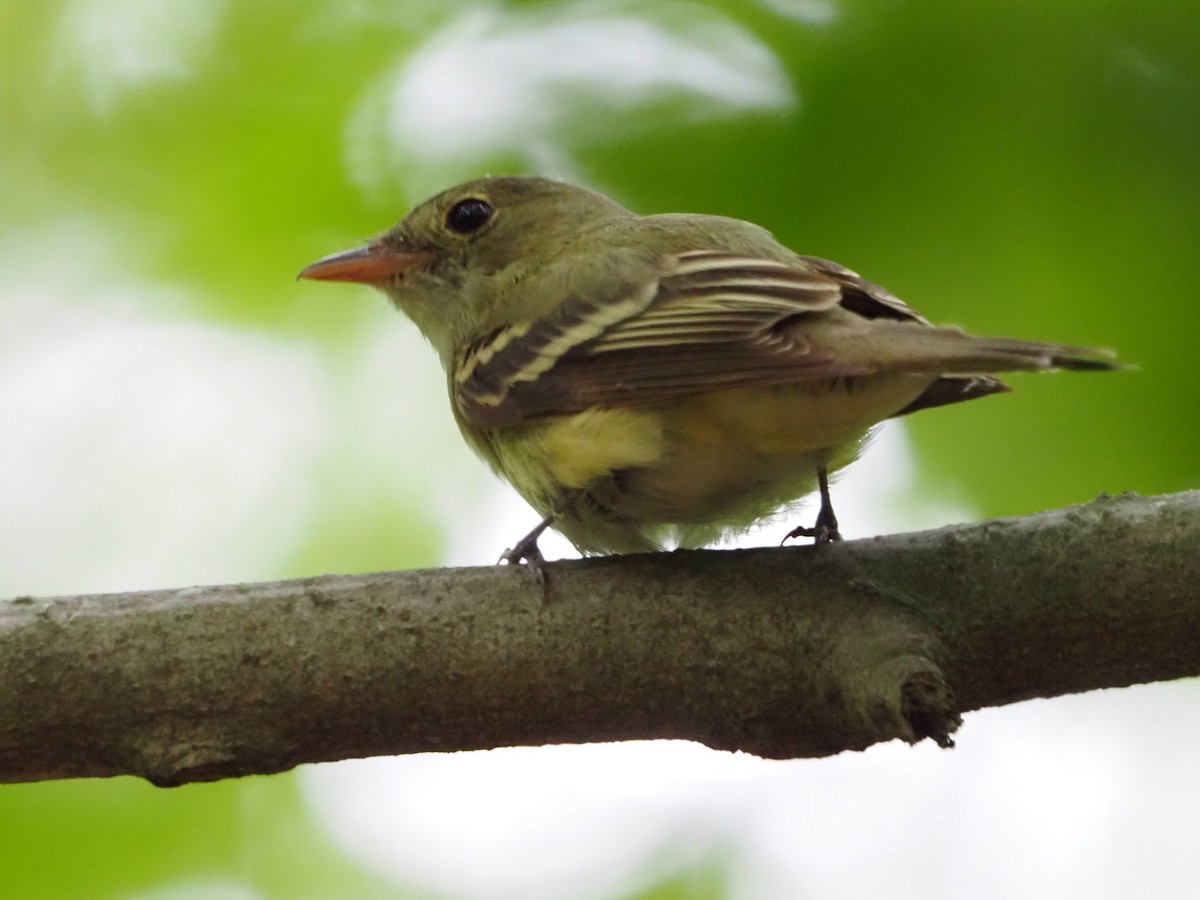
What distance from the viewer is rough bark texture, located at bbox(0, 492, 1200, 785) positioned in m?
2.61

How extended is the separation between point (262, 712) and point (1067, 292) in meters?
1.90

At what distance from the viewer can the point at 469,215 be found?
15.3 feet

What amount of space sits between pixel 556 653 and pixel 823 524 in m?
1.06

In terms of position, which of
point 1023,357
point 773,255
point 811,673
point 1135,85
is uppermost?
point 773,255

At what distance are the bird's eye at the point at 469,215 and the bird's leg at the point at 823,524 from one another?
5.45 ft

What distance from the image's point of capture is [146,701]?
2.61m

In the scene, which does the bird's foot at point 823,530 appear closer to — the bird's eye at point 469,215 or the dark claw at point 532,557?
the dark claw at point 532,557

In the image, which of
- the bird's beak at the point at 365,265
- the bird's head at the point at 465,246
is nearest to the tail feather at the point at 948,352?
the bird's head at the point at 465,246

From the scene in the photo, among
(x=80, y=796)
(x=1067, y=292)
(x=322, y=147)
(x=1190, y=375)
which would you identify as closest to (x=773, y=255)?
(x=1067, y=292)

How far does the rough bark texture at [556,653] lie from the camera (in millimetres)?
2609

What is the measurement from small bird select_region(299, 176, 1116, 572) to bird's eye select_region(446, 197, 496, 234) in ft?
1.29

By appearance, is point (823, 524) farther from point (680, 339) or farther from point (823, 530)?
point (680, 339)

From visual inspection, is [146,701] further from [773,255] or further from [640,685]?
[773,255]

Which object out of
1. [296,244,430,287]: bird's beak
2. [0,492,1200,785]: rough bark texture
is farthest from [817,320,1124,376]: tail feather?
[296,244,430,287]: bird's beak
